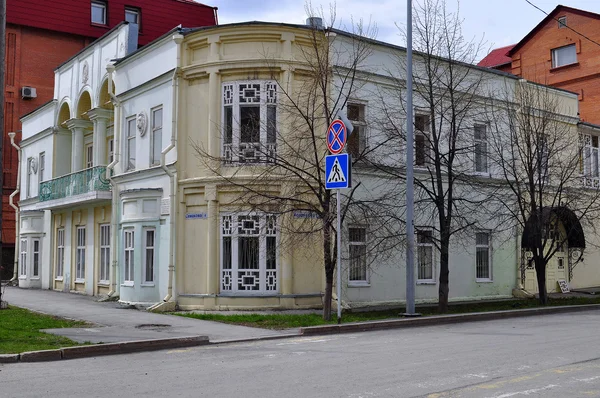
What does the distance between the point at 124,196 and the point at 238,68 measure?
19.1 ft

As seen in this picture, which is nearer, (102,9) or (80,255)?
(80,255)

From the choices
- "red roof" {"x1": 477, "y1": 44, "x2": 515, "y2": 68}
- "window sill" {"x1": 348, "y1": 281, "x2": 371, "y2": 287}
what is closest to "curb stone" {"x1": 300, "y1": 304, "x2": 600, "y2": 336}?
"window sill" {"x1": 348, "y1": 281, "x2": 371, "y2": 287}

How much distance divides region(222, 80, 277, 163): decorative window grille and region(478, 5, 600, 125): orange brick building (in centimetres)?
2238

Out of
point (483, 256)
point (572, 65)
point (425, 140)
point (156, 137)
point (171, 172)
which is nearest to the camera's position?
point (425, 140)

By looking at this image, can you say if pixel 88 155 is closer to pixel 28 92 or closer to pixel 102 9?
pixel 28 92

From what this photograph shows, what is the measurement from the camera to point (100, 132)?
1038 inches

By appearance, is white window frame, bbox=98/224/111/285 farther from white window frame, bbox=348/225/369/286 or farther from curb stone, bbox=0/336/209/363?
curb stone, bbox=0/336/209/363

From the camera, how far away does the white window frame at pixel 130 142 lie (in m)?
23.5

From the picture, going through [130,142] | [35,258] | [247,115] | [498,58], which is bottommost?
[35,258]

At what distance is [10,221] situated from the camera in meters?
37.5

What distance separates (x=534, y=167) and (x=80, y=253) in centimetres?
1722

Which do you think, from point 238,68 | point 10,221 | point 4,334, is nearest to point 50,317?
point 4,334

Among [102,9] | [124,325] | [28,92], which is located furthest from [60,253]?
[102,9]

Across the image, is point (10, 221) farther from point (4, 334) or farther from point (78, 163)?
point (4, 334)
